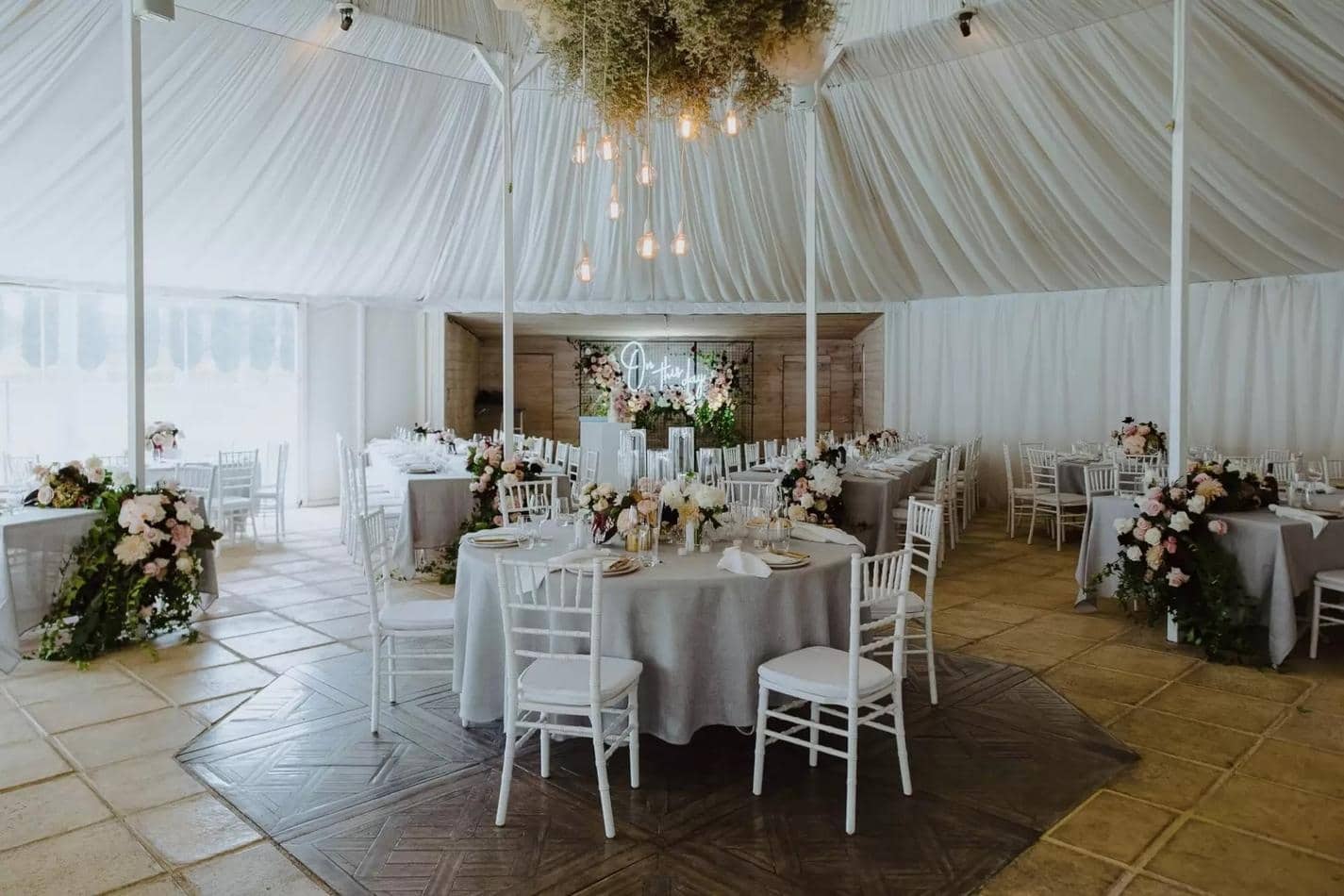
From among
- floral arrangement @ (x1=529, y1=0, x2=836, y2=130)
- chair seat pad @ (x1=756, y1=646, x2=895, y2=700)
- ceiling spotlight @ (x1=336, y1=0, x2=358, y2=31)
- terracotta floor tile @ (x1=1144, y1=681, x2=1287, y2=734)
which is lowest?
terracotta floor tile @ (x1=1144, y1=681, x2=1287, y2=734)

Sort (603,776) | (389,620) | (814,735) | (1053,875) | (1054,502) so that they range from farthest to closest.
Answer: (1054,502), (389,620), (814,735), (603,776), (1053,875)

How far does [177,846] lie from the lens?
324 cm

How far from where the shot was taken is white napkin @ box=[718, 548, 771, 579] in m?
3.90

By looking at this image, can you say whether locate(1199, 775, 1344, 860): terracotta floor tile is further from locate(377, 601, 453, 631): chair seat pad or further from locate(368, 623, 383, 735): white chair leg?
locate(368, 623, 383, 735): white chair leg

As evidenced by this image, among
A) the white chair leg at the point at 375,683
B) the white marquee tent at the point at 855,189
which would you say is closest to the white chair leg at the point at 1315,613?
the white marquee tent at the point at 855,189

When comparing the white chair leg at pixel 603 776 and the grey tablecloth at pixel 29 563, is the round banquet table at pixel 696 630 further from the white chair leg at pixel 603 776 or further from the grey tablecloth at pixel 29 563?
the grey tablecloth at pixel 29 563

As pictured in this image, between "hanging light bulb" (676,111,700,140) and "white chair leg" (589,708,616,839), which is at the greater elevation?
"hanging light bulb" (676,111,700,140)

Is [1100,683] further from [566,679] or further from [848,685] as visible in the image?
[566,679]

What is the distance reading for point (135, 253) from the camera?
228 inches

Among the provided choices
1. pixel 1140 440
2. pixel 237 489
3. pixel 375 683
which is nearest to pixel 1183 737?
pixel 375 683

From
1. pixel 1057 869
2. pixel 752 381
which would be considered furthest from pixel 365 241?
pixel 1057 869

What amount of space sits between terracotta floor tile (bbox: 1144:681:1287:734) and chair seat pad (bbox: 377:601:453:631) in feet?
11.8

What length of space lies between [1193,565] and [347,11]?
23.4 ft

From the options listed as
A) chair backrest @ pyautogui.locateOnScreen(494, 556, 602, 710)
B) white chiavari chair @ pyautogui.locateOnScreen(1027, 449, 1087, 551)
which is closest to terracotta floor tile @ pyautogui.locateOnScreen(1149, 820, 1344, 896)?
chair backrest @ pyautogui.locateOnScreen(494, 556, 602, 710)
